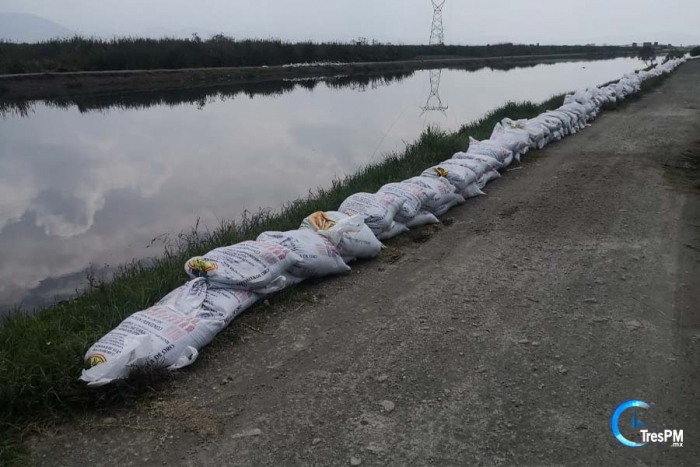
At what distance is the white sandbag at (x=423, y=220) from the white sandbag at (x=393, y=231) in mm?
72

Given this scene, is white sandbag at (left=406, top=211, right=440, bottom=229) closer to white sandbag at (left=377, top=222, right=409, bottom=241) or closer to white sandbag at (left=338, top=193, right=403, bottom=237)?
white sandbag at (left=377, top=222, right=409, bottom=241)

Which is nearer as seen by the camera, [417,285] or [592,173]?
[417,285]

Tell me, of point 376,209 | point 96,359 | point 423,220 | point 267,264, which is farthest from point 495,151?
point 96,359

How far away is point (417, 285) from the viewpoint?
10.5 ft

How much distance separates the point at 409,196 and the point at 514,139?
8.60ft

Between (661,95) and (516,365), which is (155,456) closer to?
(516,365)

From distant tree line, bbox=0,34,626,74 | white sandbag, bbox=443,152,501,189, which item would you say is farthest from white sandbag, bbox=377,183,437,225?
distant tree line, bbox=0,34,626,74

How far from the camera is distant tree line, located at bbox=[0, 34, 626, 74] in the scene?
16.4 meters

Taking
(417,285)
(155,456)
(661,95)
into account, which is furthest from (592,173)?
(661,95)

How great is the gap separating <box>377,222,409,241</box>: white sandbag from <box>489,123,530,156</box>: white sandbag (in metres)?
2.55

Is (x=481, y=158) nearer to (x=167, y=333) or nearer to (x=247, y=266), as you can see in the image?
(x=247, y=266)

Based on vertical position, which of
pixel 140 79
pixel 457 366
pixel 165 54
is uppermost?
pixel 165 54

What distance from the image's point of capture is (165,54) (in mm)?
18797

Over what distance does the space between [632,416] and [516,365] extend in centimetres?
48
